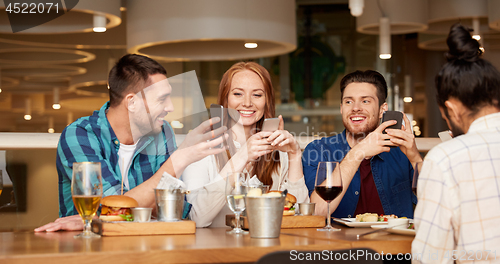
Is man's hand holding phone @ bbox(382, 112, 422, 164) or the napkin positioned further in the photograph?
man's hand holding phone @ bbox(382, 112, 422, 164)

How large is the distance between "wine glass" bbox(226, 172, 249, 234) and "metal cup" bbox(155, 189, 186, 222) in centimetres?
14

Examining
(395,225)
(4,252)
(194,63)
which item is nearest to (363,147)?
(395,225)

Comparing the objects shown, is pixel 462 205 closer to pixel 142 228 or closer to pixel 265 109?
pixel 142 228

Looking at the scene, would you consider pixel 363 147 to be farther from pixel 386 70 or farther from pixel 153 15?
pixel 386 70

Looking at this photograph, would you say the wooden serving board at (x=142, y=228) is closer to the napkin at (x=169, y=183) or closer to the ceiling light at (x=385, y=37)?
the napkin at (x=169, y=183)

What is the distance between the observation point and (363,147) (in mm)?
1871

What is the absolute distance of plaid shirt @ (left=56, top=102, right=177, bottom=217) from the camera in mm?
1770

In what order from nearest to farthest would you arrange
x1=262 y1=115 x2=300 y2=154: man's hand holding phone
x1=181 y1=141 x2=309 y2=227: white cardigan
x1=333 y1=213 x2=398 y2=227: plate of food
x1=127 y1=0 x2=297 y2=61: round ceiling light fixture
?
x1=333 y1=213 x2=398 y2=227: plate of food, x1=181 y1=141 x2=309 y2=227: white cardigan, x1=262 y1=115 x2=300 y2=154: man's hand holding phone, x1=127 y1=0 x2=297 y2=61: round ceiling light fixture

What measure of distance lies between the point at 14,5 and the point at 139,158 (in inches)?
40.5

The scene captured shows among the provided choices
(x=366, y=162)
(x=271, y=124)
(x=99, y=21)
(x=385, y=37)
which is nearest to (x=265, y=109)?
(x=271, y=124)

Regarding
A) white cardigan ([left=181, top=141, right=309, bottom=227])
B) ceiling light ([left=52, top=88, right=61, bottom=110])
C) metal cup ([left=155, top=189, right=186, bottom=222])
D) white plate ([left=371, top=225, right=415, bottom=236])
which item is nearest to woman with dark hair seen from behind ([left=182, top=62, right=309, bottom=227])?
white cardigan ([left=181, top=141, right=309, bottom=227])

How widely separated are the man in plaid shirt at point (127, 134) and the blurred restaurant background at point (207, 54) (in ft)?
0.40

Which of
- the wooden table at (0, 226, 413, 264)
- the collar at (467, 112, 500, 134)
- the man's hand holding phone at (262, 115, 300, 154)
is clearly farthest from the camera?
the man's hand holding phone at (262, 115, 300, 154)

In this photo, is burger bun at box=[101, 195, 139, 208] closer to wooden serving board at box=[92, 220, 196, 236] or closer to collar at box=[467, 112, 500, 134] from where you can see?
wooden serving board at box=[92, 220, 196, 236]
